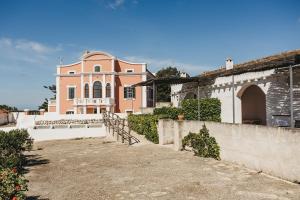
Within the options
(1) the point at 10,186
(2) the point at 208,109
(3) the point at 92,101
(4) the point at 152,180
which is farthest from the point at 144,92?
(1) the point at 10,186

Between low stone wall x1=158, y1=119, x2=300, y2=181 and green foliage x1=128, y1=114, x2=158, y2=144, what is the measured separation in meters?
4.94

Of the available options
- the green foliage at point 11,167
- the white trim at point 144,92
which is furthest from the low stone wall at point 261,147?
the white trim at point 144,92

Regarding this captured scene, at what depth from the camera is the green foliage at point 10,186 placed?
5.72 meters

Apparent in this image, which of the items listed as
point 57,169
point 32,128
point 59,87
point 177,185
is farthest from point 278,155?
point 59,87

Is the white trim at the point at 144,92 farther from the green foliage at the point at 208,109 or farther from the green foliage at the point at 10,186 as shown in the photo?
the green foliage at the point at 10,186

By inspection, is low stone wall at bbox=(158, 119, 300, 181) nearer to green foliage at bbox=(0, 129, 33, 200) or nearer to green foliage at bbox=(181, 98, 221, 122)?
green foliage at bbox=(181, 98, 221, 122)

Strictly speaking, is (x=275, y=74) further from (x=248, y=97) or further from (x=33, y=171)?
(x=33, y=171)

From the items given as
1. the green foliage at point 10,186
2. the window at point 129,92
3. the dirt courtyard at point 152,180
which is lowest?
the dirt courtyard at point 152,180

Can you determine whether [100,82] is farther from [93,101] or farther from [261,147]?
[261,147]

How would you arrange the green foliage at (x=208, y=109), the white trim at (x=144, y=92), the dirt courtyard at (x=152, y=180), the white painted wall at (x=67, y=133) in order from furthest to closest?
1. the white trim at (x=144, y=92)
2. the white painted wall at (x=67, y=133)
3. the green foliage at (x=208, y=109)
4. the dirt courtyard at (x=152, y=180)

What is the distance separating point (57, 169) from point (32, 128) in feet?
47.3

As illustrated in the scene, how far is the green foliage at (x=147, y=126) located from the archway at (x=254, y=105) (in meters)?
6.33

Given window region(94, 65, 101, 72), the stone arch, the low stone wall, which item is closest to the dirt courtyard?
the low stone wall

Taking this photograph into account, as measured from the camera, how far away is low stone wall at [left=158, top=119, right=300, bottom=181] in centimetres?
851
